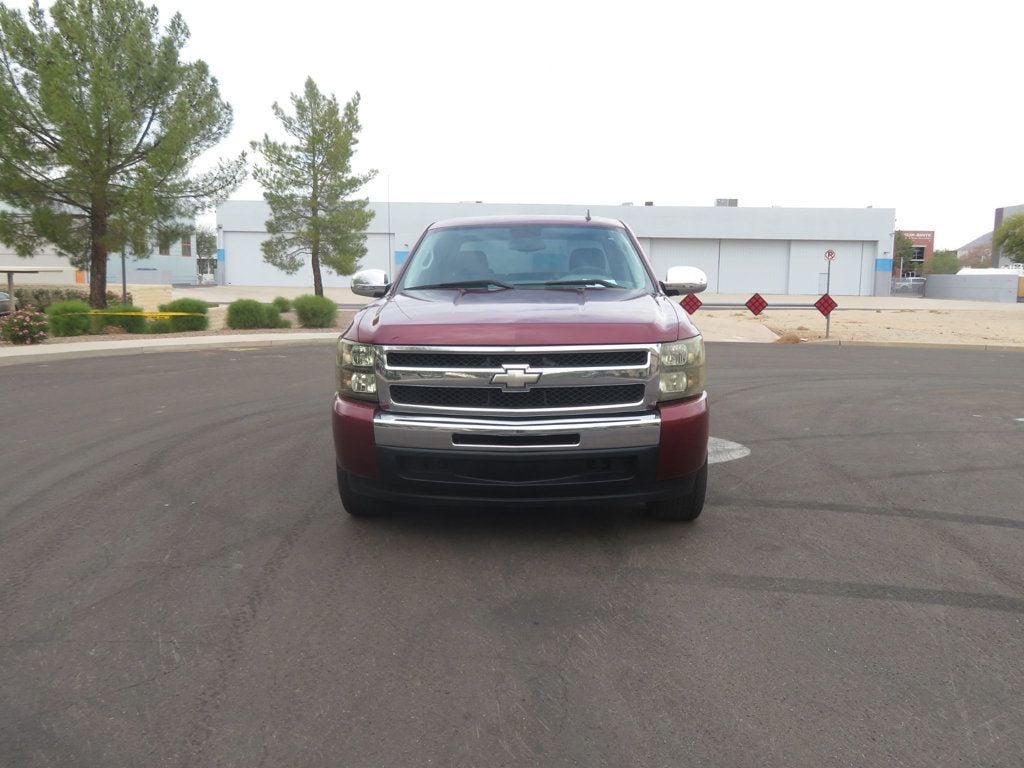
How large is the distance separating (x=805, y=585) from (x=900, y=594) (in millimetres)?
418

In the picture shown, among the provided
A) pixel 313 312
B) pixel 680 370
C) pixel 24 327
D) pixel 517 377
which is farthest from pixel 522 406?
pixel 313 312

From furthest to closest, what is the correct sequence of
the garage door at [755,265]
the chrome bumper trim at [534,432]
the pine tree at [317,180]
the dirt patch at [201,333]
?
the garage door at [755,265] → the pine tree at [317,180] → the dirt patch at [201,333] → the chrome bumper trim at [534,432]

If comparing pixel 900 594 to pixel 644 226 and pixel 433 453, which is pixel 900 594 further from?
pixel 644 226

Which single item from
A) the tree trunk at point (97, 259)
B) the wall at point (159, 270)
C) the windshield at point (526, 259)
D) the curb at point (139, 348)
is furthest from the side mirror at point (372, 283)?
the wall at point (159, 270)

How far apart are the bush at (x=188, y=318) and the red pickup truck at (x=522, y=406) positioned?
57.2ft

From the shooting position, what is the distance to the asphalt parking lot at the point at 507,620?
2.80 meters

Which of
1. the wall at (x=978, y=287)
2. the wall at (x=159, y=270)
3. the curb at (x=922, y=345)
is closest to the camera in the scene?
the curb at (x=922, y=345)

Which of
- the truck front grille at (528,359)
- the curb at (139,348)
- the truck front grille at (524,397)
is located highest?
the truck front grille at (528,359)

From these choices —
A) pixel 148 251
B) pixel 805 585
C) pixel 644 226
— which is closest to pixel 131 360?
pixel 148 251

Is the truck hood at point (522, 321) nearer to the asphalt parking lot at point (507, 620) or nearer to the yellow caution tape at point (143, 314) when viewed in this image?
the asphalt parking lot at point (507, 620)

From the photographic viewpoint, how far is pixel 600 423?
432 centimetres

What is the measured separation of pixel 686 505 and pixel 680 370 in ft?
2.77

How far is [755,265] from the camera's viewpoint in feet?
201

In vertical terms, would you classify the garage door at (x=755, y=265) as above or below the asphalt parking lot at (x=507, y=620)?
above
